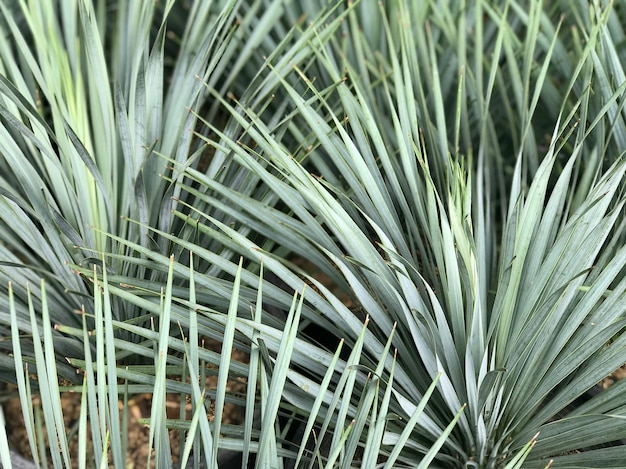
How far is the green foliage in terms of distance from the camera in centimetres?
65

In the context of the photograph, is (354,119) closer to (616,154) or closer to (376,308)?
(376,308)

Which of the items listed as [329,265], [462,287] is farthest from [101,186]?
[462,287]

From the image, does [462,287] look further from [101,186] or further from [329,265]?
[101,186]

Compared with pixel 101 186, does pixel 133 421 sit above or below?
below

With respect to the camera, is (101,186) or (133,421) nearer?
(101,186)

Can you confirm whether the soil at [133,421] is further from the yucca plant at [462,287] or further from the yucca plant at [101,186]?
the yucca plant at [462,287]

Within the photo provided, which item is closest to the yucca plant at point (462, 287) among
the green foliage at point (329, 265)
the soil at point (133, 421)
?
the green foliage at point (329, 265)

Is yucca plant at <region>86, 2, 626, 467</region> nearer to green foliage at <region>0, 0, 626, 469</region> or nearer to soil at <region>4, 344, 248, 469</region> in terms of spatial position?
green foliage at <region>0, 0, 626, 469</region>

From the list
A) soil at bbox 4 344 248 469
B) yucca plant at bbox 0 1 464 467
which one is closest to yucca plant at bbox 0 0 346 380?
yucca plant at bbox 0 1 464 467

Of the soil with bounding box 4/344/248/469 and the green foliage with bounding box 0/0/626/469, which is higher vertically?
the green foliage with bounding box 0/0/626/469

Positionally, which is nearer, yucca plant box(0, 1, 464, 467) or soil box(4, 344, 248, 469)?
yucca plant box(0, 1, 464, 467)

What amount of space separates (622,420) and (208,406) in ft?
1.55

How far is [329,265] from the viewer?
81 centimetres

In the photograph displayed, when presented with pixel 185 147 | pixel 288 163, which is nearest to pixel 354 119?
pixel 288 163
